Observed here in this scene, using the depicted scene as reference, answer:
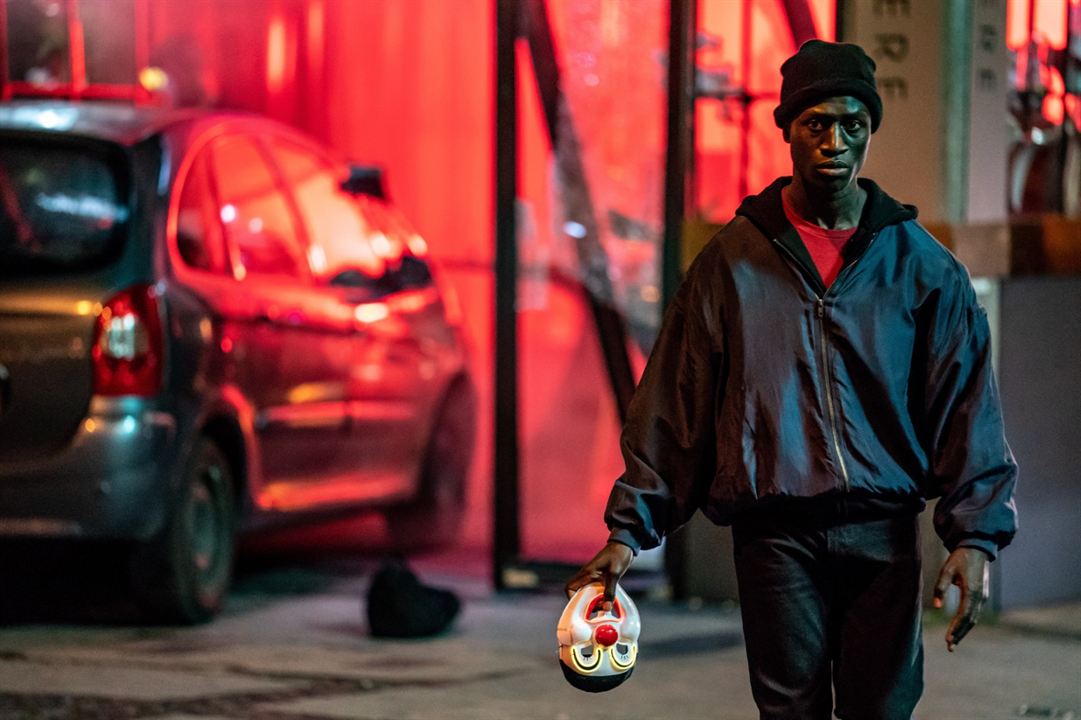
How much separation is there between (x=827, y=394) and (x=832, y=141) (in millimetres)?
459

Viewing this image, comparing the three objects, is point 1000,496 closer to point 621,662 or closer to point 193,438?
point 621,662

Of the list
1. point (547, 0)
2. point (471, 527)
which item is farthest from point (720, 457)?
point (471, 527)

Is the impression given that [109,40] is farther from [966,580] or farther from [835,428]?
[966,580]

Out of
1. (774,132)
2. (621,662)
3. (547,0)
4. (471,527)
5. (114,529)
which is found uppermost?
(547,0)

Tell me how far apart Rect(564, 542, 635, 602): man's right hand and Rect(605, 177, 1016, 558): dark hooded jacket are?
0.04 meters

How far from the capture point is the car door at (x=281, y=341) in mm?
7695

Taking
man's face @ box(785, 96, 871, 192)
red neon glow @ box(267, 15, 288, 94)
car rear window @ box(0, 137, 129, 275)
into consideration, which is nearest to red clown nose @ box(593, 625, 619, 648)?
man's face @ box(785, 96, 871, 192)

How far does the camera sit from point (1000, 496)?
3.70 metres

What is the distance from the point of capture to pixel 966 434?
3723 mm

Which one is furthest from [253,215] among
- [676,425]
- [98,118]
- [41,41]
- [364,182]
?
[676,425]

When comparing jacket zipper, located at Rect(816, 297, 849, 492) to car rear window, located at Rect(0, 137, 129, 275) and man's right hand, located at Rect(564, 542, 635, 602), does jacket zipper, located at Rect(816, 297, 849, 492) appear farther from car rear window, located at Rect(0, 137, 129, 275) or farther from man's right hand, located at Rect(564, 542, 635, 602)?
car rear window, located at Rect(0, 137, 129, 275)

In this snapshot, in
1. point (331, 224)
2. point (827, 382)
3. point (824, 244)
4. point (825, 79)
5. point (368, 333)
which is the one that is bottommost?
point (368, 333)

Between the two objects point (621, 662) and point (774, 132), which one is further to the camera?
point (774, 132)

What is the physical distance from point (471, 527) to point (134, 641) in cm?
345
